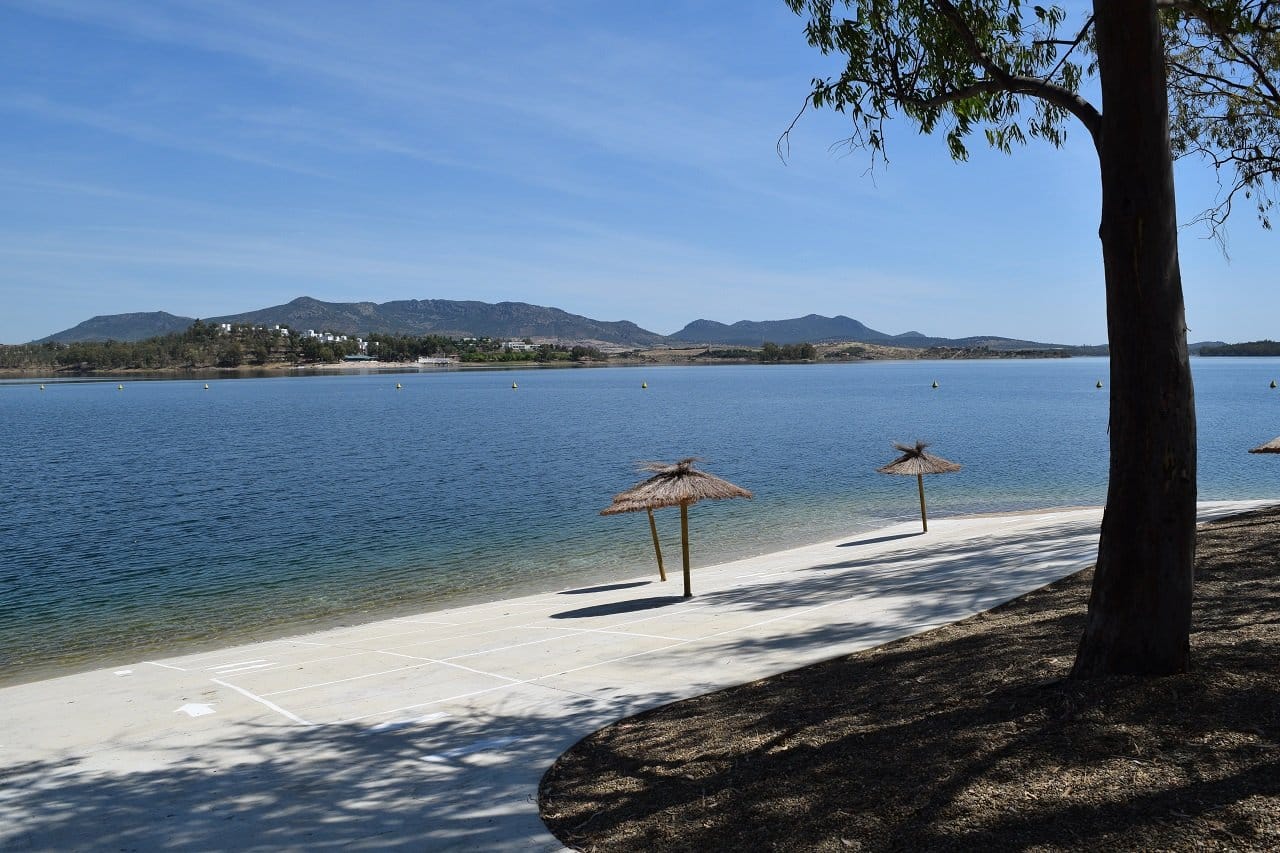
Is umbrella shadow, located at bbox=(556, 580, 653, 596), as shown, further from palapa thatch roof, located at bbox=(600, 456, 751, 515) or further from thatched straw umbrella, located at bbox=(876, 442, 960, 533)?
thatched straw umbrella, located at bbox=(876, 442, 960, 533)

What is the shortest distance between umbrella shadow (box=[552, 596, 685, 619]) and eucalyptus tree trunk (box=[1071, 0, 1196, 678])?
10.2m

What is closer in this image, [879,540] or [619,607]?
[619,607]

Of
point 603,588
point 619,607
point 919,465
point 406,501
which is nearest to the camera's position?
point 619,607

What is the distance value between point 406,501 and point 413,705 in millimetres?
24571

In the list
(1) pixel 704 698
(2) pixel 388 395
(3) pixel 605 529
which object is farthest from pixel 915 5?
(2) pixel 388 395

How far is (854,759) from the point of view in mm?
5867

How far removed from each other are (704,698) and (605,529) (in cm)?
1895

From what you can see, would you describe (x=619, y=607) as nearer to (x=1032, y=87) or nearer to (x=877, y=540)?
(x=877, y=540)

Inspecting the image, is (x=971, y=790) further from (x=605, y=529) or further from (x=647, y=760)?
(x=605, y=529)

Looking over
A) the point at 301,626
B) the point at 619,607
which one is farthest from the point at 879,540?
the point at 301,626

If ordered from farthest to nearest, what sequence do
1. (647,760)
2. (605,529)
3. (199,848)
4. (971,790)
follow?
(605,529) < (647,760) < (199,848) < (971,790)

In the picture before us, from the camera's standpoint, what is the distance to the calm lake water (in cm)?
2003

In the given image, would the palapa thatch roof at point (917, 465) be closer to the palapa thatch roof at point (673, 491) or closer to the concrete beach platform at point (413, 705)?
the concrete beach platform at point (413, 705)

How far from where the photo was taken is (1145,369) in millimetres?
5926
